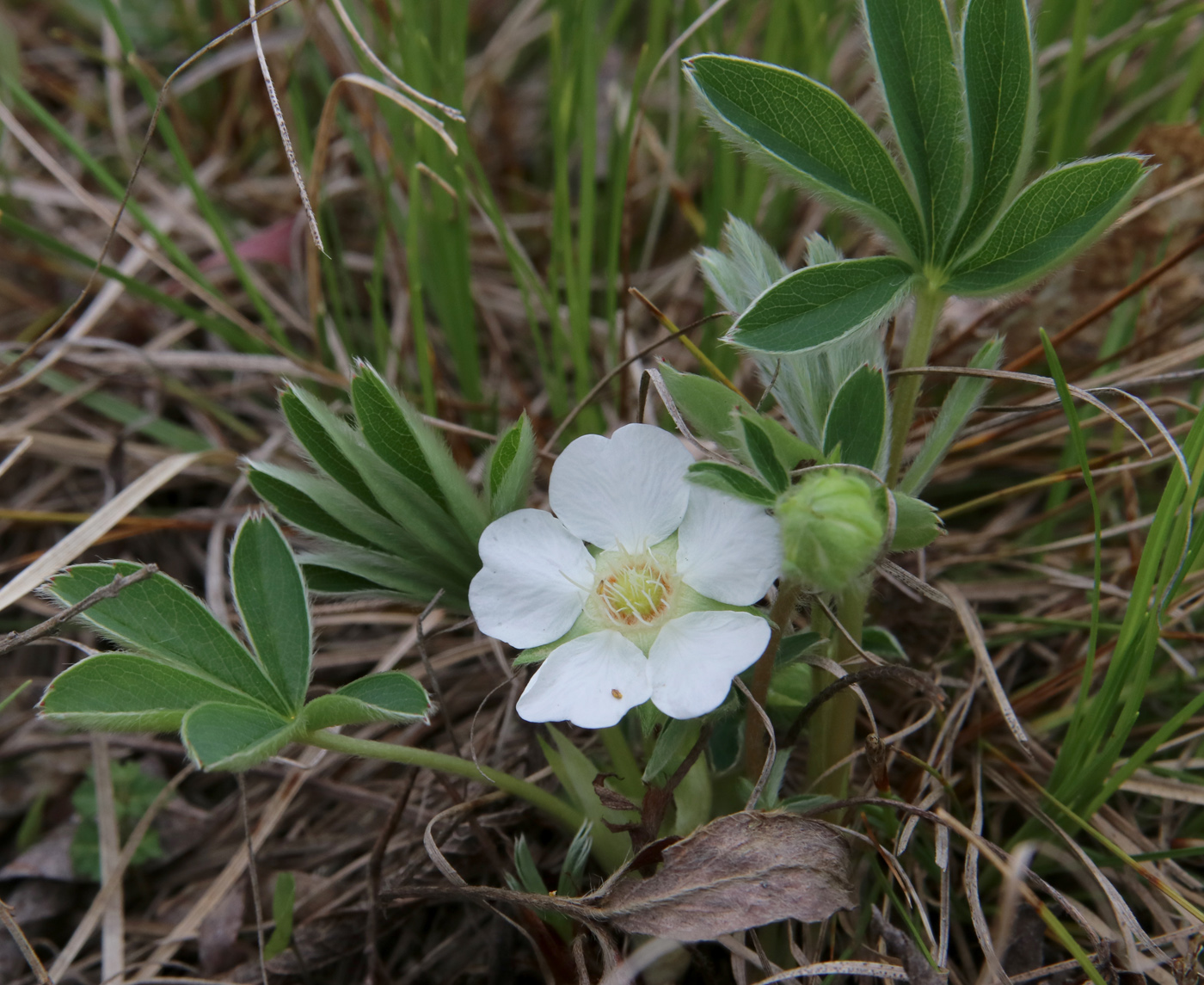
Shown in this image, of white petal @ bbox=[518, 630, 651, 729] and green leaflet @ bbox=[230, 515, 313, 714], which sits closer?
white petal @ bbox=[518, 630, 651, 729]

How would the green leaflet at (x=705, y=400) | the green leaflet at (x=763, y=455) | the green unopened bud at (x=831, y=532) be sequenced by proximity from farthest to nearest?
the green leaflet at (x=705, y=400)
the green leaflet at (x=763, y=455)
the green unopened bud at (x=831, y=532)

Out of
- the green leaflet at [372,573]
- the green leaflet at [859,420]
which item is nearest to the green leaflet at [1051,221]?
the green leaflet at [859,420]

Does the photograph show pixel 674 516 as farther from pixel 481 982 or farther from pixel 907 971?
pixel 481 982

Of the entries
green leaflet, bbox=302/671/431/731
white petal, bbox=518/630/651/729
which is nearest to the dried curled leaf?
white petal, bbox=518/630/651/729

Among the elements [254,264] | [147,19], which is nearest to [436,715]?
[254,264]

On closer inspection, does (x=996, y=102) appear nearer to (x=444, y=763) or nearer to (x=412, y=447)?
(x=412, y=447)

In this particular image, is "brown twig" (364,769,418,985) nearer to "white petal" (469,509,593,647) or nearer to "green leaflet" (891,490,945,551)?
"white petal" (469,509,593,647)

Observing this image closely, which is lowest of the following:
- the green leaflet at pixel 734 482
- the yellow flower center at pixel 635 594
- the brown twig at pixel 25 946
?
the brown twig at pixel 25 946

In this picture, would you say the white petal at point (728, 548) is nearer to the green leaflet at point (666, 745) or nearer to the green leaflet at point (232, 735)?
the green leaflet at point (666, 745)
